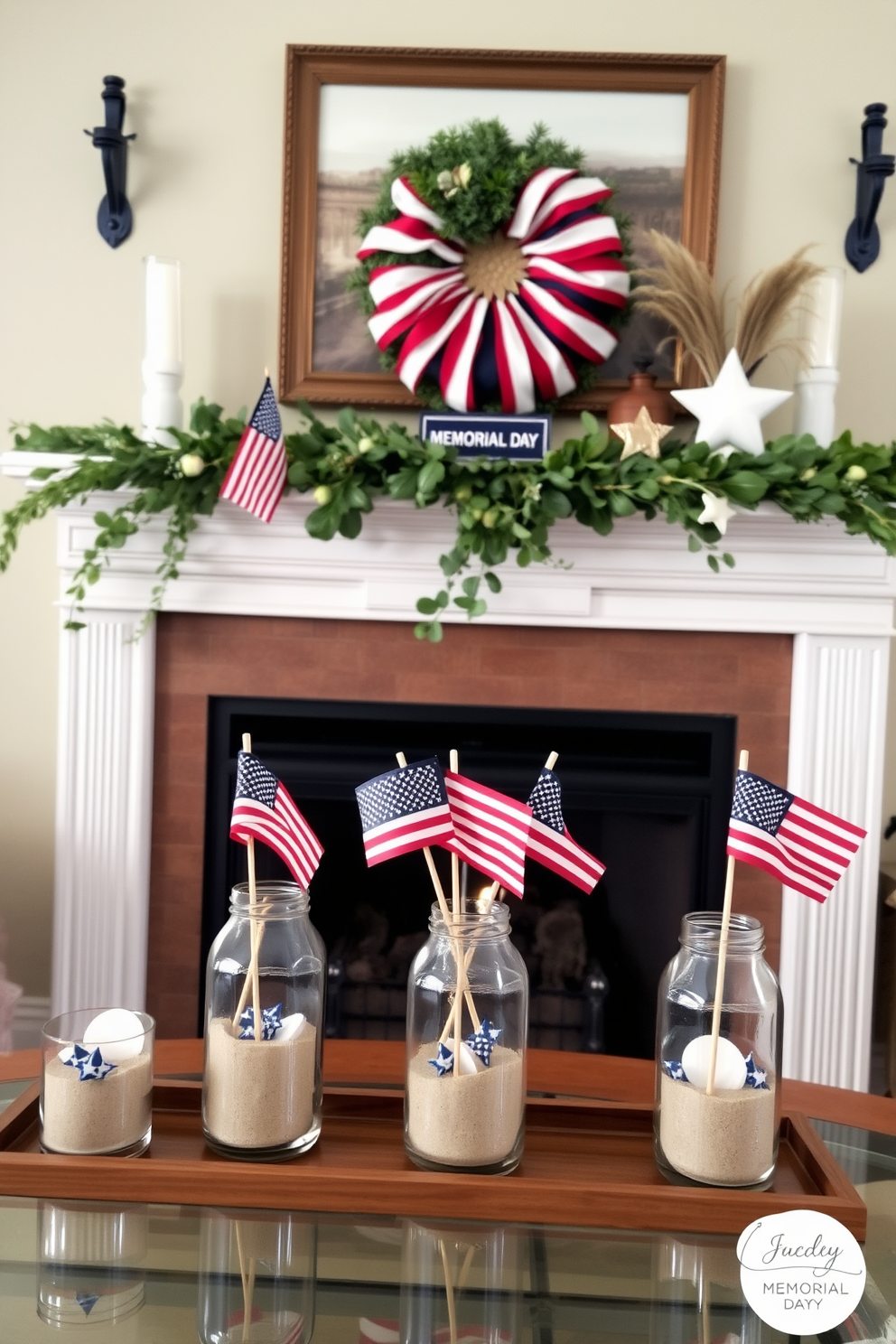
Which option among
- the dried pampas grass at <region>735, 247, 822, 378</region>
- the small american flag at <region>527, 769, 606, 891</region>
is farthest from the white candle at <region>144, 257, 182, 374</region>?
the small american flag at <region>527, 769, 606, 891</region>

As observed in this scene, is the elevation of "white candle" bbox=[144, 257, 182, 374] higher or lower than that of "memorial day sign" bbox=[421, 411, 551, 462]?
higher

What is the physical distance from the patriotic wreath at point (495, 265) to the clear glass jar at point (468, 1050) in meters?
1.57

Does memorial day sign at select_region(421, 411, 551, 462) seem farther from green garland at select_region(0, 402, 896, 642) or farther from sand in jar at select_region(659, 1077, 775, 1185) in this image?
sand in jar at select_region(659, 1077, 775, 1185)

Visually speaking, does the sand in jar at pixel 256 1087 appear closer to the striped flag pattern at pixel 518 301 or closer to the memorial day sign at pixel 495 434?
the memorial day sign at pixel 495 434

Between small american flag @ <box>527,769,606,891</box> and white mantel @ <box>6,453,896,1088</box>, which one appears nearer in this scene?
small american flag @ <box>527,769,606,891</box>

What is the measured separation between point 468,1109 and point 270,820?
0.30 m

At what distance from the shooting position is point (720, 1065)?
3.08ft

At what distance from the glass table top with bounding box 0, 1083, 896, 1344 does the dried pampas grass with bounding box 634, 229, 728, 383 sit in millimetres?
1706

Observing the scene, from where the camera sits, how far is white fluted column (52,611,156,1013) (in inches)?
91.5

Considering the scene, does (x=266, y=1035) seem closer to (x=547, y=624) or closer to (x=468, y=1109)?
(x=468, y=1109)

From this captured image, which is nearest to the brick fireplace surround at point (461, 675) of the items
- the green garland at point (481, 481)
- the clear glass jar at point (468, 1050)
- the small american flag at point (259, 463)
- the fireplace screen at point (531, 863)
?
the fireplace screen at point (531, 863)

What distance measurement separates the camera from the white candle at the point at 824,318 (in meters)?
2.23

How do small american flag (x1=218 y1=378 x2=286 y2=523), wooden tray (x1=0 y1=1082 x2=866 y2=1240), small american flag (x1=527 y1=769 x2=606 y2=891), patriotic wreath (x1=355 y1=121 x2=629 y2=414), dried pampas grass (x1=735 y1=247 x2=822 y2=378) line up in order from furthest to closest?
patriotic wreath (x1=355 y1=121 x2=629 y2=414), dried pampas grass (x1=735 y1=247 x2=822 y2=378), small american flag (x1=218 y1=378 x2=286 y2=523), small american flag (x1=527 y1=769 x2=606 y2=891), wooden tray (x1=0 y1=1082 x2=866 y2=1240)

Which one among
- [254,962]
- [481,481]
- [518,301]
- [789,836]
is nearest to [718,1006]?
[789,836]
